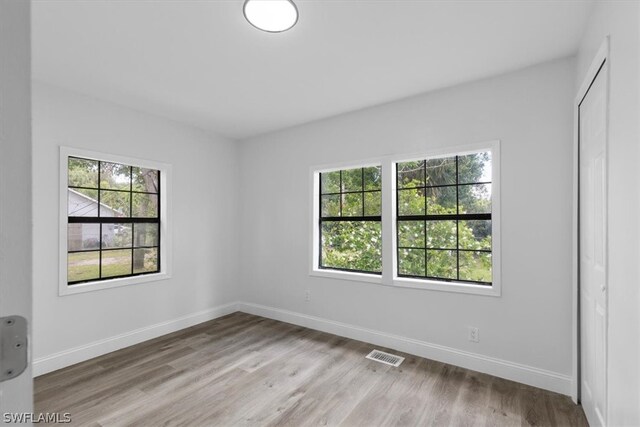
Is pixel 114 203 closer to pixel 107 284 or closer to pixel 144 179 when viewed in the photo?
pixel 144 179

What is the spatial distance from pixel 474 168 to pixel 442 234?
71 cm

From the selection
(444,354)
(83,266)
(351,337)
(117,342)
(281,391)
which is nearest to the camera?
(281,391)

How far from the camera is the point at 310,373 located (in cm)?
279

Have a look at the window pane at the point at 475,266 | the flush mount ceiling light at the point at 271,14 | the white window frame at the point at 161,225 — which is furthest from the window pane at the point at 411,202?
the white window frame at the point at 161,225

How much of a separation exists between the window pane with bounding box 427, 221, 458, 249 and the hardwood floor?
110 cm

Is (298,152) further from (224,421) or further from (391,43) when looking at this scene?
(224,421)

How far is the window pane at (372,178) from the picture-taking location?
368 centimetres

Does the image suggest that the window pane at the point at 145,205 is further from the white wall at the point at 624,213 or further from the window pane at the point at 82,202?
the white wall at the point at 624,213

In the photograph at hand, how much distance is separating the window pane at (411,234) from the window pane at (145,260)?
2870 millimetres

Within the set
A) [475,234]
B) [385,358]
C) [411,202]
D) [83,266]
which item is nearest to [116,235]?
[83,266]

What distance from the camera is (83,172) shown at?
3.23m

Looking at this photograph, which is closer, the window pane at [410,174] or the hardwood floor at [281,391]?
the hardwood floor at [281,391]
